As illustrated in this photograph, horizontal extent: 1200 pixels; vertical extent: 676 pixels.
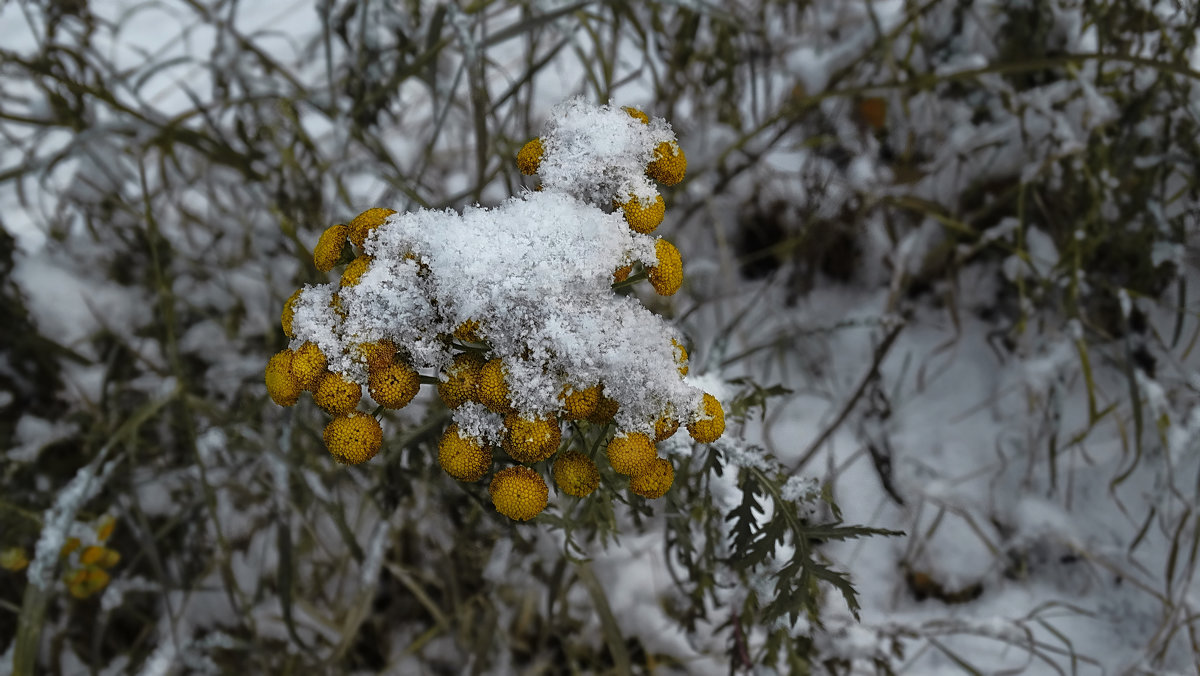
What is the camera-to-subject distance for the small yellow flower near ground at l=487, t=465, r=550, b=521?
80cm

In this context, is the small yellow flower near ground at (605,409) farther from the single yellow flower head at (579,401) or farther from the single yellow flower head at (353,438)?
the single yellow flower head at (353,438)

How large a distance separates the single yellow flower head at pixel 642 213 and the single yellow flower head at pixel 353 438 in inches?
13.3

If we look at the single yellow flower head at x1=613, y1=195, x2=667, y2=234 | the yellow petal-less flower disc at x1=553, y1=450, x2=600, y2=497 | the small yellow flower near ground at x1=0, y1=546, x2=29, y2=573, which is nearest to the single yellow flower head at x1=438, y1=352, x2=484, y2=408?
the yellow petal-less flower disc at x1=553, y1=450, x2=600, y2=497

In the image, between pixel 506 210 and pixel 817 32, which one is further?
pixel 817 32

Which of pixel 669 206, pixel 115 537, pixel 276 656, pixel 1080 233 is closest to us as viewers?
pixel 1080 233

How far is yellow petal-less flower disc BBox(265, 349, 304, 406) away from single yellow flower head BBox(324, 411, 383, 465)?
2.2 inches

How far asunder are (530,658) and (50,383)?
1381 millimetres

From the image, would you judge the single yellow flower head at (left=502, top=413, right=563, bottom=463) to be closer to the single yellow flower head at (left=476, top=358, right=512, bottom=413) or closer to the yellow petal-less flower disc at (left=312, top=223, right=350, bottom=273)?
the single yellow flower head at (left=476, top=358, right=512, bottom=413)

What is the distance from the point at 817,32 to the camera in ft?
7.65

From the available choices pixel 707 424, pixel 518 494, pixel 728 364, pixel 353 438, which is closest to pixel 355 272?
pixel 353 438

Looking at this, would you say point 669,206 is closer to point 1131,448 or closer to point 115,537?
point 1131,448

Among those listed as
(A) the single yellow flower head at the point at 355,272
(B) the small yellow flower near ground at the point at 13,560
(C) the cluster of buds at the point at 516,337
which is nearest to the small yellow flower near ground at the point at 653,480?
(C) the cluster of buds at the point at 516,337

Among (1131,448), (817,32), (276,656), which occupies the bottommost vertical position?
(276,656)

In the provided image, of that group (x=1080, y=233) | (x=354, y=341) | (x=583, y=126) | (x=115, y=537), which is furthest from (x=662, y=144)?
(x=115, y=537)
